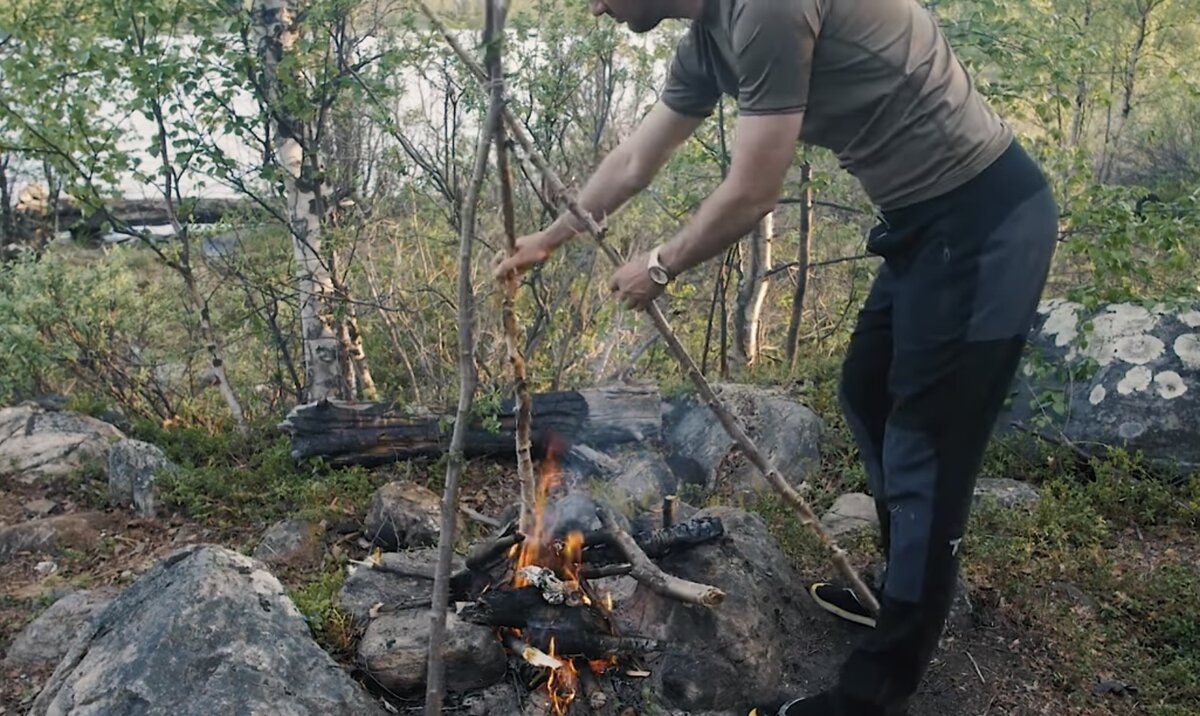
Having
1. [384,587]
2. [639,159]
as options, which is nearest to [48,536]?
[384,587]

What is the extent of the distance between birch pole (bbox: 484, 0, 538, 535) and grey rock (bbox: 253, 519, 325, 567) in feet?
5.65

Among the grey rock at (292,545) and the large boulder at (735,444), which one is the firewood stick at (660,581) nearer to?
the grey rock at (292,545)

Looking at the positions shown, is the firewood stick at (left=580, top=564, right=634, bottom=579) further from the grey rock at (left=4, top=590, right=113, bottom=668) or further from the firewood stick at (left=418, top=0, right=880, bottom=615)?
the grey rock at (left=4, top=590, right=113, bottom=668)

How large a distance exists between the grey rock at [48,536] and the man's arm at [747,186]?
13.4ft

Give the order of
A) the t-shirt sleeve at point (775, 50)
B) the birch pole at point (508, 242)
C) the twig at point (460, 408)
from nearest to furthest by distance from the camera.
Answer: the t-shirt sleeve at point (775, 50)
the birch pole at point (508, 242)
the twig at point (460, 408)

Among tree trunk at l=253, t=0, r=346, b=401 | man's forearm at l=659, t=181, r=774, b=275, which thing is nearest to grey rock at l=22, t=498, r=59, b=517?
tree trunk at l=253, t=0, r=346, b=401

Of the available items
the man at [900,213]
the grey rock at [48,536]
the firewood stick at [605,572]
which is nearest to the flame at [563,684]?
the firewood stick at [605,572]

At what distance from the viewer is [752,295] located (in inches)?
285

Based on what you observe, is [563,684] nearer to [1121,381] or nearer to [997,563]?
[997,563]

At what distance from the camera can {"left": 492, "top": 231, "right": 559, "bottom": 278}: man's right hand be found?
256 centimetres

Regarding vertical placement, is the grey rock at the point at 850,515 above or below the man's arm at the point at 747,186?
below

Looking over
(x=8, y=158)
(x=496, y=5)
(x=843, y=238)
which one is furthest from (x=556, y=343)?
(x=8, y=158)

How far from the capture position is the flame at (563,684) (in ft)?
9.50

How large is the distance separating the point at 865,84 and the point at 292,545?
3494 millimetres
